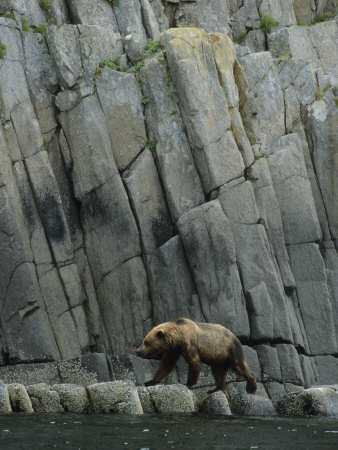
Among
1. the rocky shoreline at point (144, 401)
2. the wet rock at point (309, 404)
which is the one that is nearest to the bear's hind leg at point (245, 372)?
the rocky shoreline at point (144, 401)

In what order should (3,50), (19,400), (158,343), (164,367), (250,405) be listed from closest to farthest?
(19,400) → (250,405) → (158,343) → (164,367) → (3,50)

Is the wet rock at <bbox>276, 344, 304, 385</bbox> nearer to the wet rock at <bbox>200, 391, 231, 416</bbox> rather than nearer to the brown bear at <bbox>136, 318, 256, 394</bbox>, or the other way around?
the brown bear at <bbox>136, 318, 256, 394</bbox>

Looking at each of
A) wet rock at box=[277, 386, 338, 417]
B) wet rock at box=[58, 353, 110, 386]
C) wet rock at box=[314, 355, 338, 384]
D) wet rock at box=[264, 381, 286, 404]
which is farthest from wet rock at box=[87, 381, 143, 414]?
wet rock at box=[314, 355, 338, 384]

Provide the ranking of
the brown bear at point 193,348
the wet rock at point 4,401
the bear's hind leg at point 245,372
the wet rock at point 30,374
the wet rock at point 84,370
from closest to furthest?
the wet rock at point 4,401 → the brown bear at point 193,348 → the bear's hind leg at point 245,372 → the wet rock at point 30,374 → the wet rock at point 84,370

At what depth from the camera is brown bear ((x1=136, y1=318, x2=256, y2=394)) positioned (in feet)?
66.2

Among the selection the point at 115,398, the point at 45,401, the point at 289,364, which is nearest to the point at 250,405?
the point at 115,398

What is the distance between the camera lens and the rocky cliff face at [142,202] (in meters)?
25.0

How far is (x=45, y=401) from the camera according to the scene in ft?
61.0

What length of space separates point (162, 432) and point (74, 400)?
3422 mm

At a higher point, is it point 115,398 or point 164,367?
point 164,367

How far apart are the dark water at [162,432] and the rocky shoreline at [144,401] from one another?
55 centimetres

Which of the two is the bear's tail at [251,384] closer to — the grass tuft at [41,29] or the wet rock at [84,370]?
the wet rock at [84,370]

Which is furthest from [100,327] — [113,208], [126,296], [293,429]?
[293,429]

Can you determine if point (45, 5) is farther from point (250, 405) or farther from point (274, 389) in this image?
point (250, 405)
